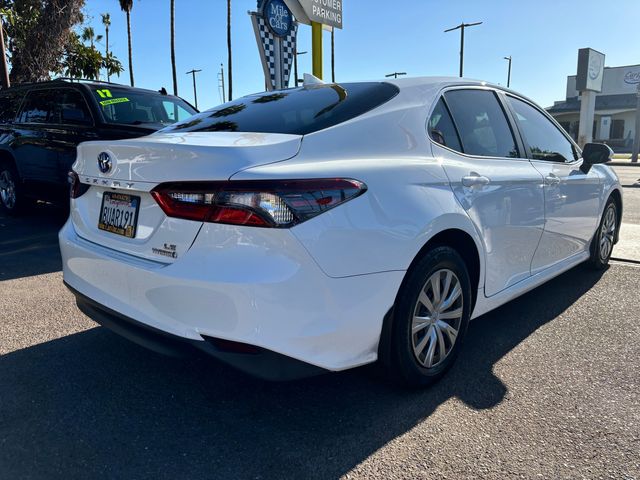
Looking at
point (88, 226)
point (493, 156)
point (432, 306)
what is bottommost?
point (432, 306)

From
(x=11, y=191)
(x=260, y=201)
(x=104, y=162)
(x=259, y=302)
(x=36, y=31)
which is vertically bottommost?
(x=11, y=191)

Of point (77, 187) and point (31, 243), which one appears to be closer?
point (77, 187)

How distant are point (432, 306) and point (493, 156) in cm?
113

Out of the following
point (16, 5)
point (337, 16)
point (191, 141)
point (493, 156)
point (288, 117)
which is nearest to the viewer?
point (191, 141)

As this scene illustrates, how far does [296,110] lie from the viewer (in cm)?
271

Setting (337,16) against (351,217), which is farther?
(337,16)

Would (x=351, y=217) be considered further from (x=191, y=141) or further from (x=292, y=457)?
(x=292, y=457)

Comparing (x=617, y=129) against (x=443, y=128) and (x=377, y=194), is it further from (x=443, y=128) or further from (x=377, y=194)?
(x=377, y=194)

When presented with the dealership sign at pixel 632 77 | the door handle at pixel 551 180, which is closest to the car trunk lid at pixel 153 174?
the door handle at pixel 551 180

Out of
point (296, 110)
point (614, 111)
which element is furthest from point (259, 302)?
point (614, 111)

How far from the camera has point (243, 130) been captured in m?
2.61

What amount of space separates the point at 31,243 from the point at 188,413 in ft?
15.1

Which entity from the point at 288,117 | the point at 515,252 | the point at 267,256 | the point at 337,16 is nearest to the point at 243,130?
the point at 288,117

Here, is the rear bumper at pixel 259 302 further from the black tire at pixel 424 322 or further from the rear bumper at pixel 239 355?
the black tire at pixel 424 322
